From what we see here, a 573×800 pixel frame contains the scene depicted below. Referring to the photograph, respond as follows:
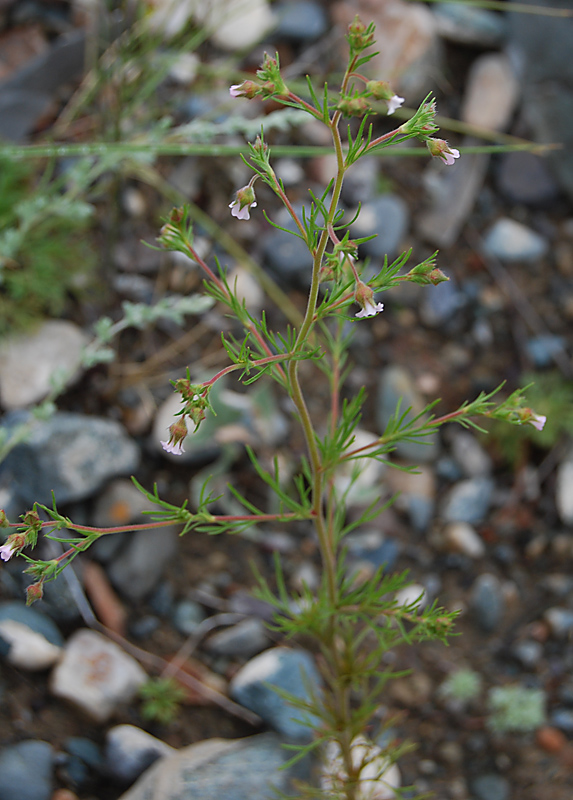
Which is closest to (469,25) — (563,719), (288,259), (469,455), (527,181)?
(527,181)

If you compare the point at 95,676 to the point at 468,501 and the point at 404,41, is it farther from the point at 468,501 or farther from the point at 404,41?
the point at 404,41

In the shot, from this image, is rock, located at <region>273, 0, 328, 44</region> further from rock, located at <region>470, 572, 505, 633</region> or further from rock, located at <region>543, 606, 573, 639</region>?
rock, located at <region>543, 606, 573, 639</region>

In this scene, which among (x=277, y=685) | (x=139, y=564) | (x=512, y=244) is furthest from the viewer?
(x=512, y=244)

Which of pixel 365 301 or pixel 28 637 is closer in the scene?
pixel 365 301

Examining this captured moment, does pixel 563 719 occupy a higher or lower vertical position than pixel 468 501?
lower

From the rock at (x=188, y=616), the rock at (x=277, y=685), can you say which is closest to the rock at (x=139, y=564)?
the rock at (x=188, y=616)

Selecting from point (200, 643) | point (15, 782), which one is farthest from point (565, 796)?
point (15, 782)

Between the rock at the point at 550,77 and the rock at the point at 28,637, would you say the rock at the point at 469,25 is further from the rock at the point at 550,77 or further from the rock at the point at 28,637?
the rock at the point at 28,637
